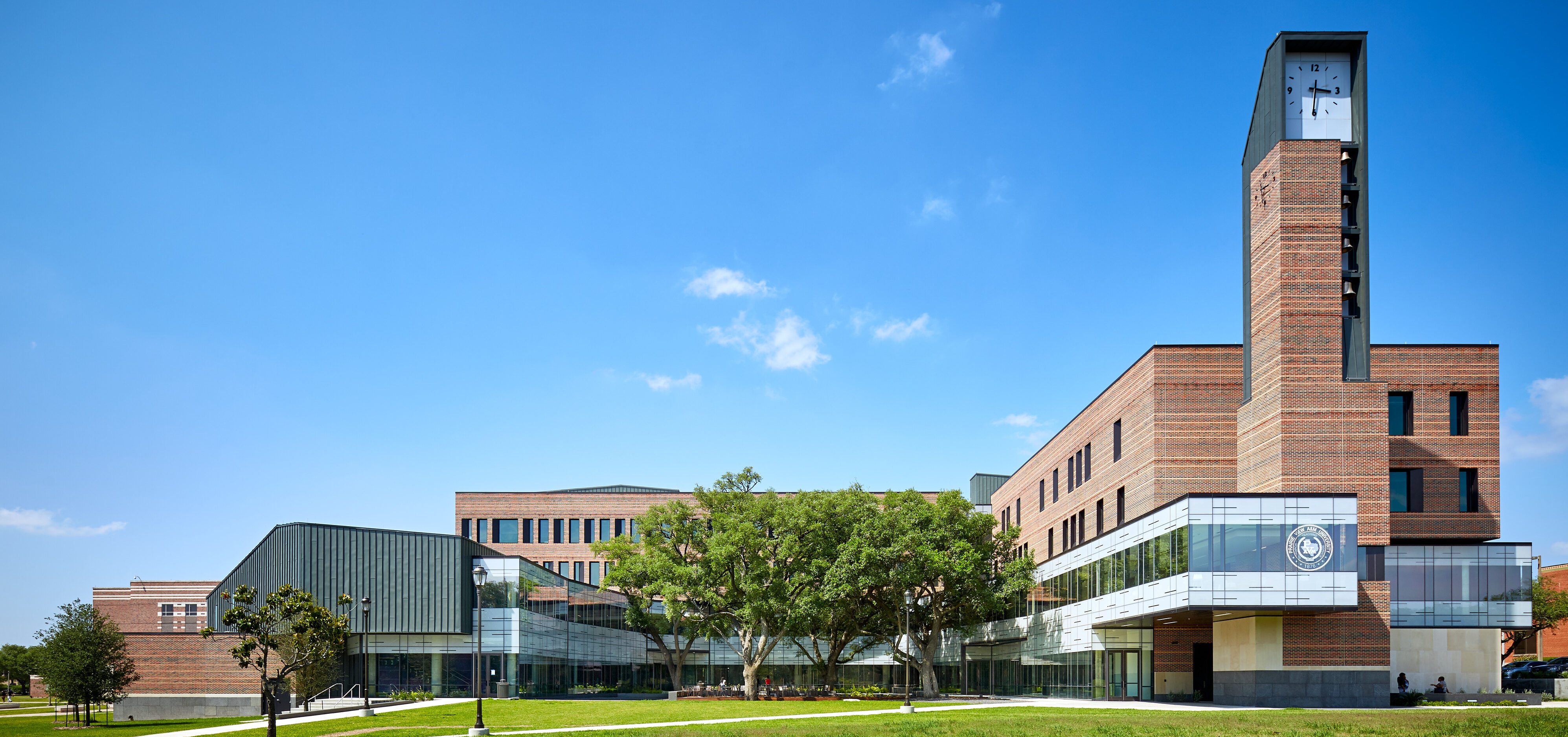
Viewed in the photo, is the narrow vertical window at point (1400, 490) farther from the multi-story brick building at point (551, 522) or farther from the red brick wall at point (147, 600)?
the red brick wall at point (147, 600)

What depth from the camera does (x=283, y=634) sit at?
171 feet

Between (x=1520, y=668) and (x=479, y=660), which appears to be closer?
(x=479, y=660)

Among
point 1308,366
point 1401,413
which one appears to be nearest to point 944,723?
point 1308,366

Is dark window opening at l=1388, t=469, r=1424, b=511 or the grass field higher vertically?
dark window opening at l=1388, t=469, r=1424, b=511

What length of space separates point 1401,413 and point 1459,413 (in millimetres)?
2687

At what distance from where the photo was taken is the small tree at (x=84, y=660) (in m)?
47.4

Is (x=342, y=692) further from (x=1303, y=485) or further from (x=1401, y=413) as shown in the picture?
(x=1401, y=413)

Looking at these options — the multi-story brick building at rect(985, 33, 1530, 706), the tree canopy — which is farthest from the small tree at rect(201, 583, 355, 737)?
the multi-story brick building at rect(985, 33, 1530, 706)

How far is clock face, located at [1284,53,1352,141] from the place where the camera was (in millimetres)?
48625

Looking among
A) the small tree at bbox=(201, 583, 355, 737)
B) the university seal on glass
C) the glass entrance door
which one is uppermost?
the university seal on glass

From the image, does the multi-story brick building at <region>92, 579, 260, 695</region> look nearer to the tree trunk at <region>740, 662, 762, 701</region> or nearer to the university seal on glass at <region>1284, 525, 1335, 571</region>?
the tree trunk at <region>740, 662, 762, 701</region>

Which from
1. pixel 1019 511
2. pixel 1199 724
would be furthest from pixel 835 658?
pixel 1199 724

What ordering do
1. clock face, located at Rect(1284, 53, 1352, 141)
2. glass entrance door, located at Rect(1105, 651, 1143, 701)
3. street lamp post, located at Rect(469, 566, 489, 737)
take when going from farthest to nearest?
glass entrance door, located at Rect(1105, 651, 1143, 701) → clock face, located at Rect(1284, 53, 1352, 141) → street lamp post, located at Rect(469, 566, 489, 737)

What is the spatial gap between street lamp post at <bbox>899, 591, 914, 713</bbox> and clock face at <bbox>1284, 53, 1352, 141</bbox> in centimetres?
2664
